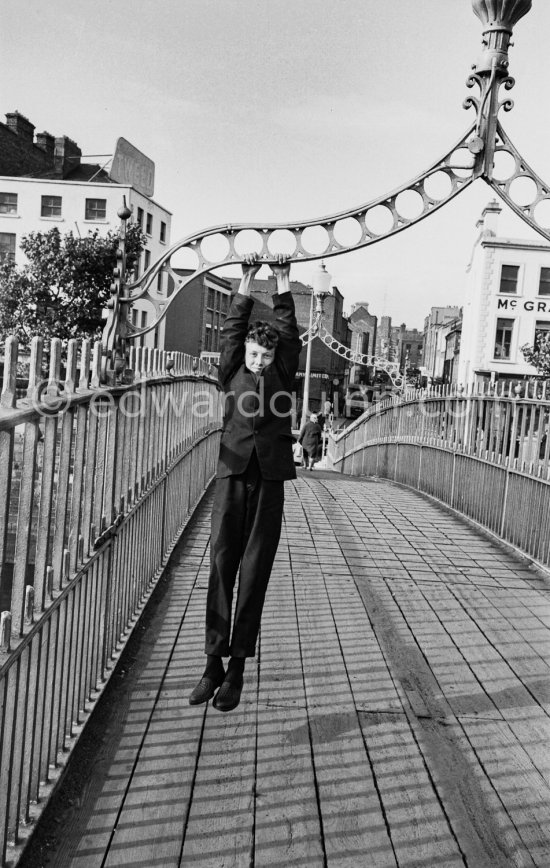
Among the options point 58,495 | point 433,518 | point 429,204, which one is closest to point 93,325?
point 433,518

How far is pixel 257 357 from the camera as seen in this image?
4121 millimetres

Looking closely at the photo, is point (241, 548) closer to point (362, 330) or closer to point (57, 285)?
point (57, 285)

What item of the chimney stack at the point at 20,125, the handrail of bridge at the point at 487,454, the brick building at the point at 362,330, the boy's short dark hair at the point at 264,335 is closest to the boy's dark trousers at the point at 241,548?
the boy's short dark hair at the point at 264,335

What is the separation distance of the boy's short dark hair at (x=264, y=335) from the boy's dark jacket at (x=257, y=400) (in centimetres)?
6

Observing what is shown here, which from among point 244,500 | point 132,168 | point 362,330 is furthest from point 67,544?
point 362,330

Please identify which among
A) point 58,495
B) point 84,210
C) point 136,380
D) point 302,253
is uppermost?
point 84,210

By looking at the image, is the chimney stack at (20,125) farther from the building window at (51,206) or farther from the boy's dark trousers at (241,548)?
the boy's dark trousers at (241,548)

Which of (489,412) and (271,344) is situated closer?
(271,344)

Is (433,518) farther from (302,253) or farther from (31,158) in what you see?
(31,158)

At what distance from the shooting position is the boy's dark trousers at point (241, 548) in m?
4.03

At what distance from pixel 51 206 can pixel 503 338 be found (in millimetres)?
26075

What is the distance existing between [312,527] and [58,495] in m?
6.06

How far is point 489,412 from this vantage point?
9.95 metres

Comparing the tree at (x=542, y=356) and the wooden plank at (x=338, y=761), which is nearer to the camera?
the wooden plank at (x=338, y=761)
